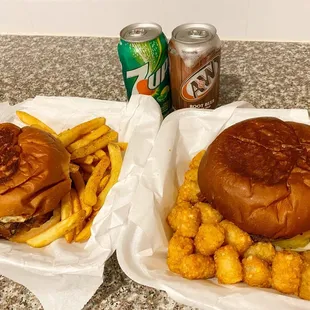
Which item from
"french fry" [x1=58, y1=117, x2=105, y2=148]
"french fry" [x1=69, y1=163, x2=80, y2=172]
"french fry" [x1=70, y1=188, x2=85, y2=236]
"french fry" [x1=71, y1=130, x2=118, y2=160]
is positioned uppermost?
"french fry" [x1=58, y1=117, x2=105, y2=148]

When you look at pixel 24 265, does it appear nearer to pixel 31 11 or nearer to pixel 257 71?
pixel 257 71

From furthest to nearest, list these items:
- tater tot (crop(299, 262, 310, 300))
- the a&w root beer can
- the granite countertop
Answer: the granite countertop < the a&w root beer can < tater tot (crop(299, 262, 310, 300))

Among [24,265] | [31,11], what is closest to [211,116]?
[24,265]

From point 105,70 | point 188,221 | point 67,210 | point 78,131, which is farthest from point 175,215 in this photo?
point 105,70

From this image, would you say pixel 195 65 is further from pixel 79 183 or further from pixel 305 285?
pixel 305 285

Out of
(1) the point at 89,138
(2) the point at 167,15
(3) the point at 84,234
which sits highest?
(2) the point at 167,15

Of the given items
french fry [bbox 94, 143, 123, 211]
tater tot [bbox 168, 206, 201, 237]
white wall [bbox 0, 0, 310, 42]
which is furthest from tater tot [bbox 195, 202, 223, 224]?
white wall [bbox 0, 0, 310, 42]

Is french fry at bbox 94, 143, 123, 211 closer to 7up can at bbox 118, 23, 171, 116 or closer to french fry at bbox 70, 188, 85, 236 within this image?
french fry at bbox 70, 188, 85, 236
